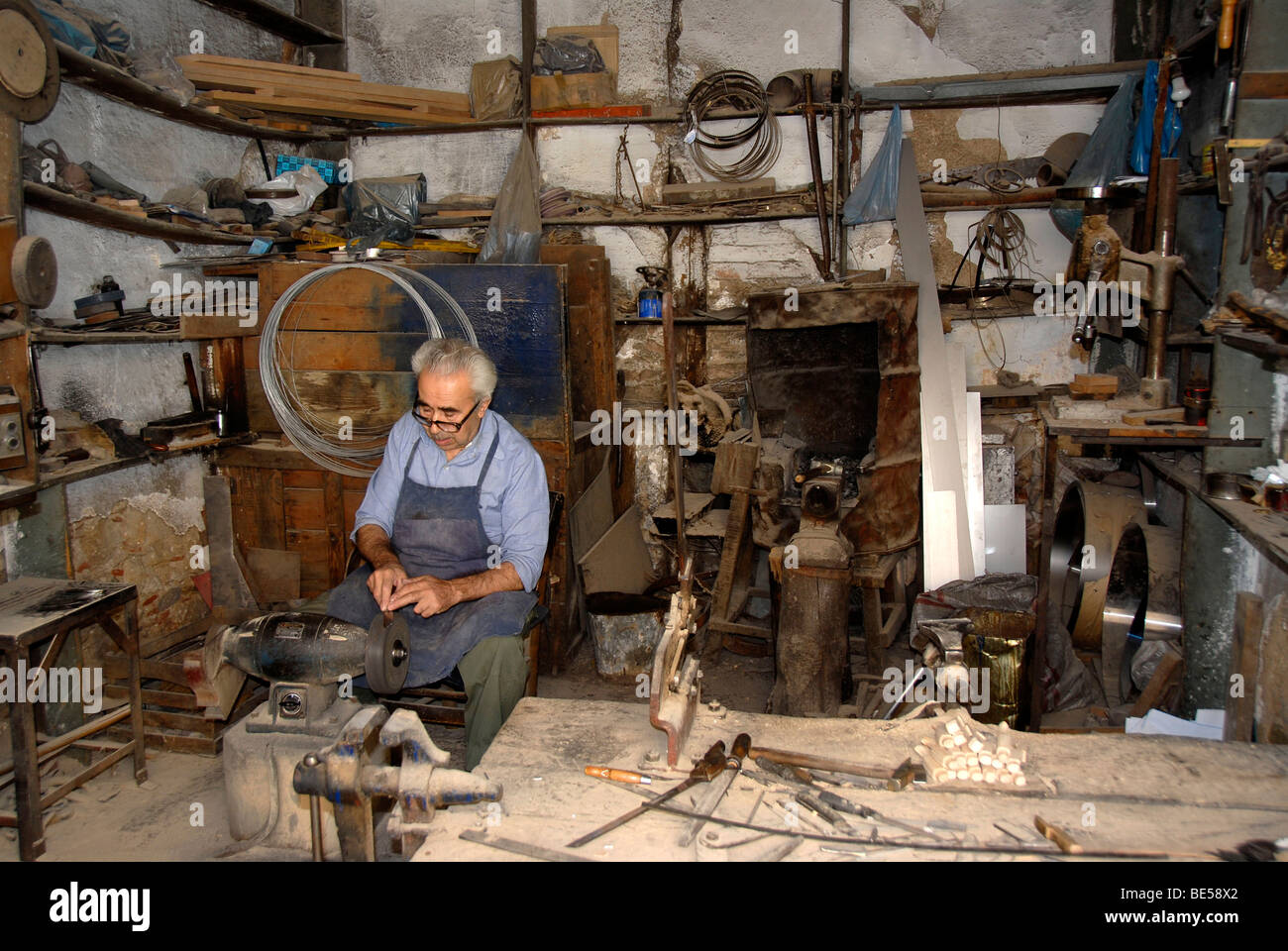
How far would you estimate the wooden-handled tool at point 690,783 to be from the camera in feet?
6.71

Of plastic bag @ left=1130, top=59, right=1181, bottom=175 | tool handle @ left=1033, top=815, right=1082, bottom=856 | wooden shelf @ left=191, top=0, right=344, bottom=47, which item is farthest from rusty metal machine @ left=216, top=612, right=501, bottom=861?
plastic bag @ left=1130, top=59, right=1181, bottom=175

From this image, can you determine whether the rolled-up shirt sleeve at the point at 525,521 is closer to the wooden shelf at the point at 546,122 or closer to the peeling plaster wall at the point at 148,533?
the peeling plaster wall at the point at 148,533

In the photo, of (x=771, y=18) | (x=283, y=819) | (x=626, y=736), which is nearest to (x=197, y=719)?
(x=283, y=819)

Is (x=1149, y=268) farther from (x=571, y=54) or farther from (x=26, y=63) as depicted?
(x=26, y=63)

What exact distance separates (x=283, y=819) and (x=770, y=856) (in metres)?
1.63

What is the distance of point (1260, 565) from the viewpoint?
3.58 metres

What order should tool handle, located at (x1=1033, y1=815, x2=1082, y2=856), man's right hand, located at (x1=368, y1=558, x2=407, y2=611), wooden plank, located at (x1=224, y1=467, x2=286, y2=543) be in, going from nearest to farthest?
tool handle, located at (x1=1033, y1=815, x2=1082, y2=856) < man's right hand, located at (x1=368, y1=558, x2=407, y2=611) < wooden plank, located at (x1=224, y1=467, x2=286, y2=543)

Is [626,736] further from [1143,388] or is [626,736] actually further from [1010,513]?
[1010,513]

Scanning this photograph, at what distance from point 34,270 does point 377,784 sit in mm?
3070

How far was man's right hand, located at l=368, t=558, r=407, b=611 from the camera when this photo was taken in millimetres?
3213

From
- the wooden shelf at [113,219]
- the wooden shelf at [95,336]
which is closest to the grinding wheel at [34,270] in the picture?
the wooden shelf at [95,336]

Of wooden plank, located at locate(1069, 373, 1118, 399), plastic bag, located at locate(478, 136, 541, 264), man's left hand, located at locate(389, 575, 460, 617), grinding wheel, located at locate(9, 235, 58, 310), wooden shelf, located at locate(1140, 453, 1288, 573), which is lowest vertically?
man's left hand, located at locate(389, 575, 460, 617)

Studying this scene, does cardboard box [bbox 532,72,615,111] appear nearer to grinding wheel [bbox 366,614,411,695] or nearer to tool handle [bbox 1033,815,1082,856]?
grinding wheel [bbox 366,614,411,695]

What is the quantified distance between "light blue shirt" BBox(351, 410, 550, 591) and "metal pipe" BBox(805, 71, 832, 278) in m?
3.43
